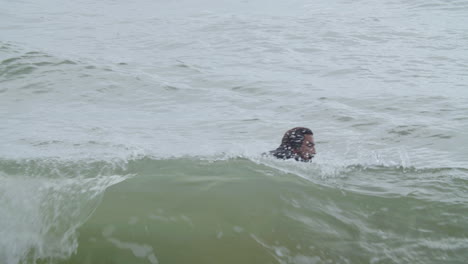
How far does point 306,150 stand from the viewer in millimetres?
6539

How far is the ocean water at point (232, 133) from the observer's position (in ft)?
14.6

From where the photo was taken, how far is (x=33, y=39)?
55.0 feet

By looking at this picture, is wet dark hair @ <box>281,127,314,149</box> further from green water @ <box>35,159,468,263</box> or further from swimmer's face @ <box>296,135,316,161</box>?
green water @ <box>35,159,468,263</box>

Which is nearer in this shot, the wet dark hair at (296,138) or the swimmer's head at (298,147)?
the swimmer's head at (298,147)

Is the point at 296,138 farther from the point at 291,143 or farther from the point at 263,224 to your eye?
the point at 263,224

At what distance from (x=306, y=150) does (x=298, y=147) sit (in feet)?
0.35

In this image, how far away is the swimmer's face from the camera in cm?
649

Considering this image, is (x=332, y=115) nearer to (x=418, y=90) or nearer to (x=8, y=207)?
(x=418, y=90)

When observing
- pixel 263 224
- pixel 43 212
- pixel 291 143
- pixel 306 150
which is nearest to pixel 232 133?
pixel 291 143

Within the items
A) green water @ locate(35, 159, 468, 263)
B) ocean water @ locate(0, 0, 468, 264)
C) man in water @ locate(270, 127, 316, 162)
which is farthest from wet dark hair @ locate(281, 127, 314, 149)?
green water @ locate(35, 159, 468, 263)

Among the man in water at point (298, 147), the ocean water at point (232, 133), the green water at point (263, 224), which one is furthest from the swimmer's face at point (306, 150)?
the green water at point (263, 224)

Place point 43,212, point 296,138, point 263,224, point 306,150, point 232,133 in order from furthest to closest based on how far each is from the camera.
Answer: point 232,133 → point 296,138 → point 306,150 → point 43,212 → point 263,224

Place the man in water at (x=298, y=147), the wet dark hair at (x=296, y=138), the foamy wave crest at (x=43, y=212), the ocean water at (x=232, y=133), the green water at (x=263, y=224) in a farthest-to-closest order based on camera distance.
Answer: the wet dark hair at (x=296, y=138) → the man in water at (x=298, y=147) → the ocean water at (x=232, y=133) → the foamy wave crest at (x=43, y=212) → the green water at (x=263, y=224)

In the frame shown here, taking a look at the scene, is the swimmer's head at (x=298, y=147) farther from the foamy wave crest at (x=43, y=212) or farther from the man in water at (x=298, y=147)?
the foamy wave crest at (x=43, y=212)
